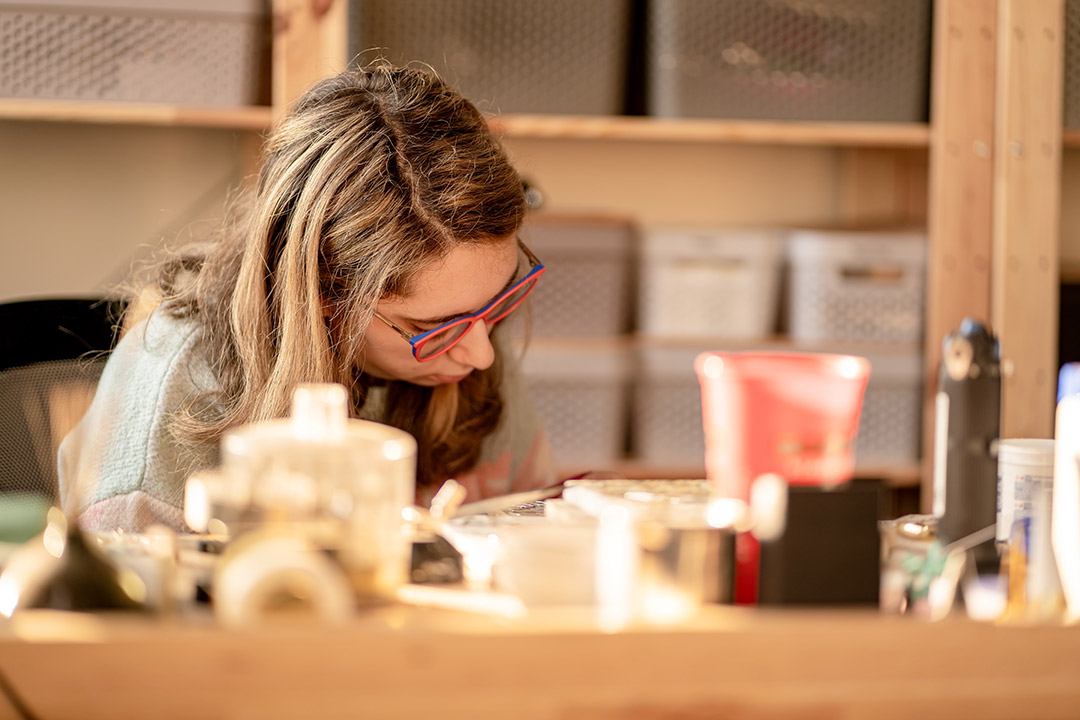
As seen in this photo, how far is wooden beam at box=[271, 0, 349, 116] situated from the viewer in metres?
1.64

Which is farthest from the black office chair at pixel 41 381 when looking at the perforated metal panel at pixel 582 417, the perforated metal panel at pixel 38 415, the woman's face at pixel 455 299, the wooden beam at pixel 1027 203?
the wooden beam at pixel 1027 203

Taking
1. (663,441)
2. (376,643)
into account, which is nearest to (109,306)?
(376,643)

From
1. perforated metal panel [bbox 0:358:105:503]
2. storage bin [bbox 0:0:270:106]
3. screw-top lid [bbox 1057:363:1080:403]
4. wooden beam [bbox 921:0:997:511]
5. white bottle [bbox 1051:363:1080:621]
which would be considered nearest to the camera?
white bottle [bbox 1051:363:1080:621]

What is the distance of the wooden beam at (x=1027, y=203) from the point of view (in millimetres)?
1752

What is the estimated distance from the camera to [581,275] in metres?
1.79

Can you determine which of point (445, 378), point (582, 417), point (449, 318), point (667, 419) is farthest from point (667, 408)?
point (449, 318)

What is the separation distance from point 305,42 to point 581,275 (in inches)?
23.7

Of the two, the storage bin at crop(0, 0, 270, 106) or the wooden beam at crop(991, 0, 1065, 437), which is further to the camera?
the wooden beam at crop(991, 0, 1065, 437)

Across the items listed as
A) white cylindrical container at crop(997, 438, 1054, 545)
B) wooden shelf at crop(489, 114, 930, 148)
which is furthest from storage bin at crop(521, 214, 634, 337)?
white cylindrical container at crop(997, 438, 1054, 545)

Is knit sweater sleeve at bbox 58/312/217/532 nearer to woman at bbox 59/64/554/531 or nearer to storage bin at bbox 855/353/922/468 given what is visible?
woman at bbox 59/64/554/531

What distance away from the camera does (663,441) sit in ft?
6.07

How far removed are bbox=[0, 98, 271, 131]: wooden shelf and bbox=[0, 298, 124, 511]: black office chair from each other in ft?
2.23

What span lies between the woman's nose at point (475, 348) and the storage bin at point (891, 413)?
3.59 ft

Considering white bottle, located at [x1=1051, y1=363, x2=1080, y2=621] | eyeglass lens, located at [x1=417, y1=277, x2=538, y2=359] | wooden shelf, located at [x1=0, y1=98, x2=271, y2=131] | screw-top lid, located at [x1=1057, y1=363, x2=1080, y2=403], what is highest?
wooden shelf, located at [x1=0, y1=98, x2=271, y2=131]
